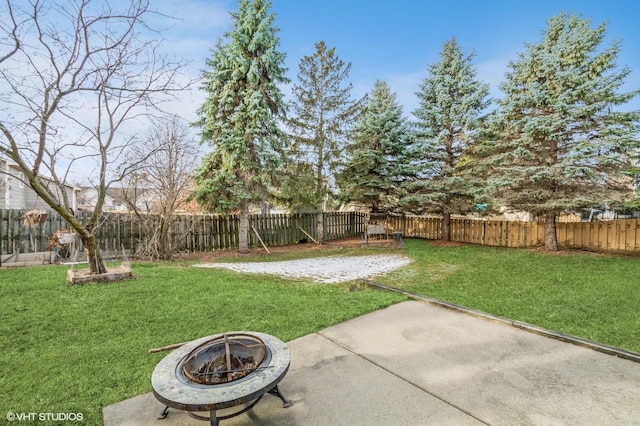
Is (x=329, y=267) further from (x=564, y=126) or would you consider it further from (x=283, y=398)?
(x=564, y=126)

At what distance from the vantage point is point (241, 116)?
10078 mm

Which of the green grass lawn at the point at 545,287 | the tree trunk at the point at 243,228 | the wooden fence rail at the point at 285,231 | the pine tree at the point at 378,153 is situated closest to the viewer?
the green grass lawn at the point at 545,287

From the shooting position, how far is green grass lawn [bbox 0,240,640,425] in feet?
7.93

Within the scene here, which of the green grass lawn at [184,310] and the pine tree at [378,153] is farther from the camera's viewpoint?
the pine tree at [378,153]

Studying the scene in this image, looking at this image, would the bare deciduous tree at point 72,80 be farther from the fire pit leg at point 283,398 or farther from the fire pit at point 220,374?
the fire pit leg at point 283,398

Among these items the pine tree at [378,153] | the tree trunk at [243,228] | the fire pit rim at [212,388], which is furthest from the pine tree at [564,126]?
the fire pit rim at [212,388]

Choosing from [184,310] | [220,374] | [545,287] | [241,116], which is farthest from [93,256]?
[545,287]

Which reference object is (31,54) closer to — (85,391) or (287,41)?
(85,391)

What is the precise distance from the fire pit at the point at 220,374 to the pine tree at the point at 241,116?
8.16 m

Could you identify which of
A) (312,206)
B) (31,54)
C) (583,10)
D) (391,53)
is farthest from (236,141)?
(583,10)

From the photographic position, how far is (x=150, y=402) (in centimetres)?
209

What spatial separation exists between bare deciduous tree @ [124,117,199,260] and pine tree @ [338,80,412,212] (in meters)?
6.72

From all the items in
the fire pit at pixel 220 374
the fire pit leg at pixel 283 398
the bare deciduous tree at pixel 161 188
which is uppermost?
the bare deciduous tree at pixel 161 188

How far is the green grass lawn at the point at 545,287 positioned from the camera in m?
3.71
